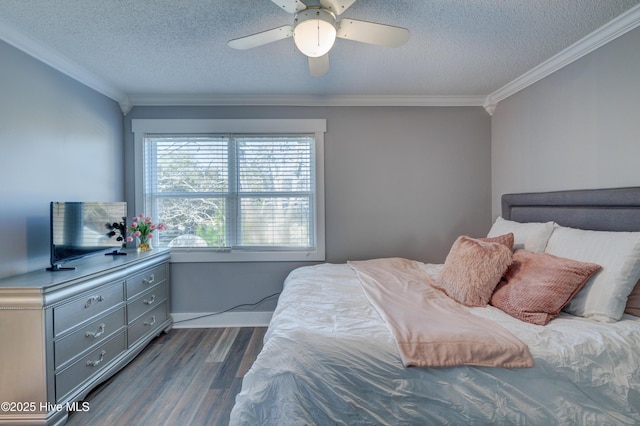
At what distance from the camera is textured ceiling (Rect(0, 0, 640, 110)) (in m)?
1.63

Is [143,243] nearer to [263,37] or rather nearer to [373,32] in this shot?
[263,37]

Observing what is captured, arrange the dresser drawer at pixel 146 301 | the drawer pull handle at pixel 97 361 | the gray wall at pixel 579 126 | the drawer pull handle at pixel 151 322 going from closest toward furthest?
the gray wall at pixel 579 126 → the drawer pull handle at pixel 97 361 → the dresser drawer at pixel 146 301 → the drawer pull handle at pixel 151 322

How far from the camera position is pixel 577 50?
2.04 metres

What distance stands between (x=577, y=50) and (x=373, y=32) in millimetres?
1674

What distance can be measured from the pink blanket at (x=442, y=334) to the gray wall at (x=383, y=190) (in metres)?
1.26

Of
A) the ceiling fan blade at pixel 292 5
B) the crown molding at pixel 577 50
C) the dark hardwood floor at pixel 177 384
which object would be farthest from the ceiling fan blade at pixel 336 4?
the dark hardwood floor at pixel 177 384

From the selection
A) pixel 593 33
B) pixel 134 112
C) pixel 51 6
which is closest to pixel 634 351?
pixel 593 33

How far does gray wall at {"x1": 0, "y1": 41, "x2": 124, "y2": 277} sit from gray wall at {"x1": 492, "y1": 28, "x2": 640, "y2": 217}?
402 centimetres

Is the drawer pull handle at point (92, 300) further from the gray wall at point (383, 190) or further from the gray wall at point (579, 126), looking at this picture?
the gray wall at point (579, 126)

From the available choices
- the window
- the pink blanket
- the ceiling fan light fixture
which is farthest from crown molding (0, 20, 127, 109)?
the pink blanket

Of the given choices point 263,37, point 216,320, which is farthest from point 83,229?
point 263,37

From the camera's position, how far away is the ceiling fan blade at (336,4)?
1.37 metres

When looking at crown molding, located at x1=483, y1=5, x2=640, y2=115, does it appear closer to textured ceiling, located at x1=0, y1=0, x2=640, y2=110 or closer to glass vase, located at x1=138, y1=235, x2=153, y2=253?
textured ceiling, located at x1=0, y1=0, x2=640, y2=110

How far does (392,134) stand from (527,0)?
5.12 ft
